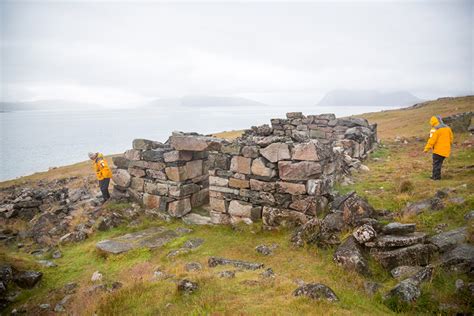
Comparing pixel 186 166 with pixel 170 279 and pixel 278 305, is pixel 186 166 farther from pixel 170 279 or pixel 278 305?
pixel 278 305

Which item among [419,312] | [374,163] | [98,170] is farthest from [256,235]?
[374,163]

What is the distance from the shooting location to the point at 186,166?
426 inches

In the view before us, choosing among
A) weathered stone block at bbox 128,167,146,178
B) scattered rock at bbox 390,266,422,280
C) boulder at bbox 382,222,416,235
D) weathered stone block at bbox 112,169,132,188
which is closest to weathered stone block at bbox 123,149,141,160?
weathered stone block at bbox 128,167,146,178

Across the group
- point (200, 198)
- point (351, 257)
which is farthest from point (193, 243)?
point (351, 257)

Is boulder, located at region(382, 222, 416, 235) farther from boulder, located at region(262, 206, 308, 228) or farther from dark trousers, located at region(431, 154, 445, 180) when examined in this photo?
dark trousers, located at region(431, 154, 445, 180)

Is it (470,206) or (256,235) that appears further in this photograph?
(256,235)

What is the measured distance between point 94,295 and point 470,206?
841 centimetres

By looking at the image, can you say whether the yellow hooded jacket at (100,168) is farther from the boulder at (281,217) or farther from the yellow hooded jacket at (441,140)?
the yellow hooded jacket at (441,140)

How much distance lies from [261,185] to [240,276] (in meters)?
3.36

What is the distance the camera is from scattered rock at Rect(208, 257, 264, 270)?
22.1 ft

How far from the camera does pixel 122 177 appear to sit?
11836 millimetres

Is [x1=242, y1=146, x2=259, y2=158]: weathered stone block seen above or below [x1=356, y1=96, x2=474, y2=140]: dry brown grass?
below

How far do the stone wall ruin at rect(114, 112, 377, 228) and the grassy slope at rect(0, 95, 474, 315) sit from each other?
0.75m

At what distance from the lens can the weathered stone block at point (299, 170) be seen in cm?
822
